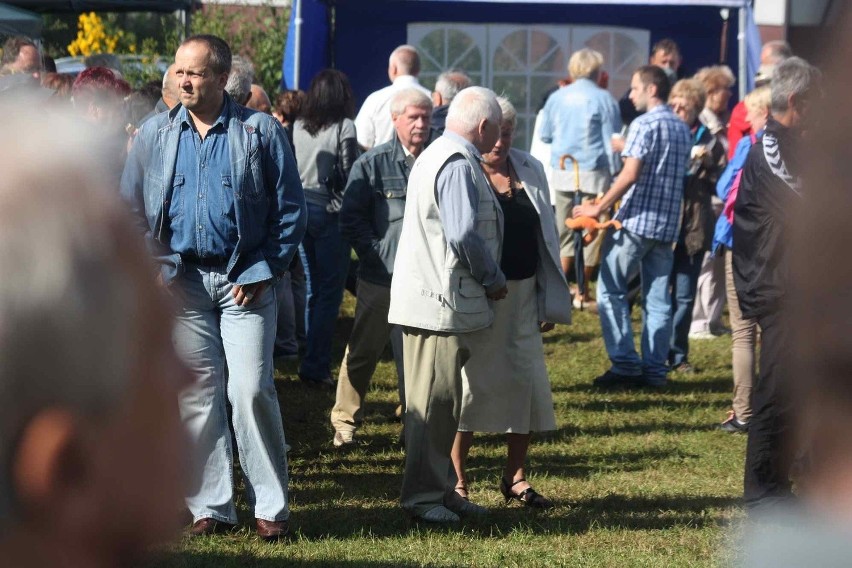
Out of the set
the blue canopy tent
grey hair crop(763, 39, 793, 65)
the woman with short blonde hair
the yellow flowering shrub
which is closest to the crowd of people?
the woman with short blonde hair

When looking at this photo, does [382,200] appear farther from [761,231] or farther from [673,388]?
[673,388]

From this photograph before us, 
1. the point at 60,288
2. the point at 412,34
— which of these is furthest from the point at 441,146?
the point at 412,34

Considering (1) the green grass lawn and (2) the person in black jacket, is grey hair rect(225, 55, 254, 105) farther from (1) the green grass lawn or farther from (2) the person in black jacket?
(2) the person in black jacket

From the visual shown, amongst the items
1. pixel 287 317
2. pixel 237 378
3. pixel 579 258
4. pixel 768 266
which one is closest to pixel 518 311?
pixel 768 266

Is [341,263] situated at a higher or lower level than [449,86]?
lower

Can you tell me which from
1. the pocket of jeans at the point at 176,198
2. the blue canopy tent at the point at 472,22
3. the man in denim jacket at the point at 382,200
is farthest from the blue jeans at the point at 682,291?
the pocket of jeans at the point at 176,198

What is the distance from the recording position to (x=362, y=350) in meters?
7.53

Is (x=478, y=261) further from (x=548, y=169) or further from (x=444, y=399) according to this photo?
(x=548, y=169)

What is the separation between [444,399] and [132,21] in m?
19.2

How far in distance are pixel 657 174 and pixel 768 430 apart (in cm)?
360

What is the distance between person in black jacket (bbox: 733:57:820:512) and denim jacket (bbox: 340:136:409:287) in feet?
6.49

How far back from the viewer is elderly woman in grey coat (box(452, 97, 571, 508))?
6.15 m

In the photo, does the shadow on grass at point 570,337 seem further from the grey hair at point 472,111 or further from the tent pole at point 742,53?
the grey hair at point 472,111

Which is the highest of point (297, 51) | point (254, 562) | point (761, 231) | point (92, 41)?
point (92, 41)
